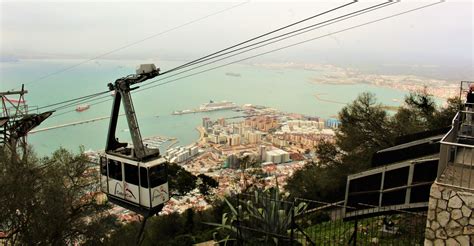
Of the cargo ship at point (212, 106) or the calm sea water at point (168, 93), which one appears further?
the cargo ship at point (212, 106)

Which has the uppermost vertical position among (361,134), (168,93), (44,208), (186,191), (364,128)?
(364,128)

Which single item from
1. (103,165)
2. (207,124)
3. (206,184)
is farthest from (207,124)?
(103,165)

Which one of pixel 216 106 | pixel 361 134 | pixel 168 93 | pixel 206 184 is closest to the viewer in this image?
pixel 361 134

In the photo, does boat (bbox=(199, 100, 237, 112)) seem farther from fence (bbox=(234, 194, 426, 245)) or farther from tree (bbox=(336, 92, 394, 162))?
fence (bbox=(234, 194, 426, 245))

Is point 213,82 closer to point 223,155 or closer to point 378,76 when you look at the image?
point 378,76

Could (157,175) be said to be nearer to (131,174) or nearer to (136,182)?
(136,182)

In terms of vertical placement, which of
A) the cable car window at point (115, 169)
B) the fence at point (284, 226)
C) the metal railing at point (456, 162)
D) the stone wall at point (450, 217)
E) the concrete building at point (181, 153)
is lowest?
the concrete building at point (181, 153)

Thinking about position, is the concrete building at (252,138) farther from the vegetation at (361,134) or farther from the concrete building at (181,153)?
the vegetation at (361,134)

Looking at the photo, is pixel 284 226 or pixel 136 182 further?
pixel 136 182

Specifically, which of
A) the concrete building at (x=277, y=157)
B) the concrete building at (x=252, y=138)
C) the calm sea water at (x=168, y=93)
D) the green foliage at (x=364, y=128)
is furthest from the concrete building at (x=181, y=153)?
the green foliage at (x=364, y=128)
